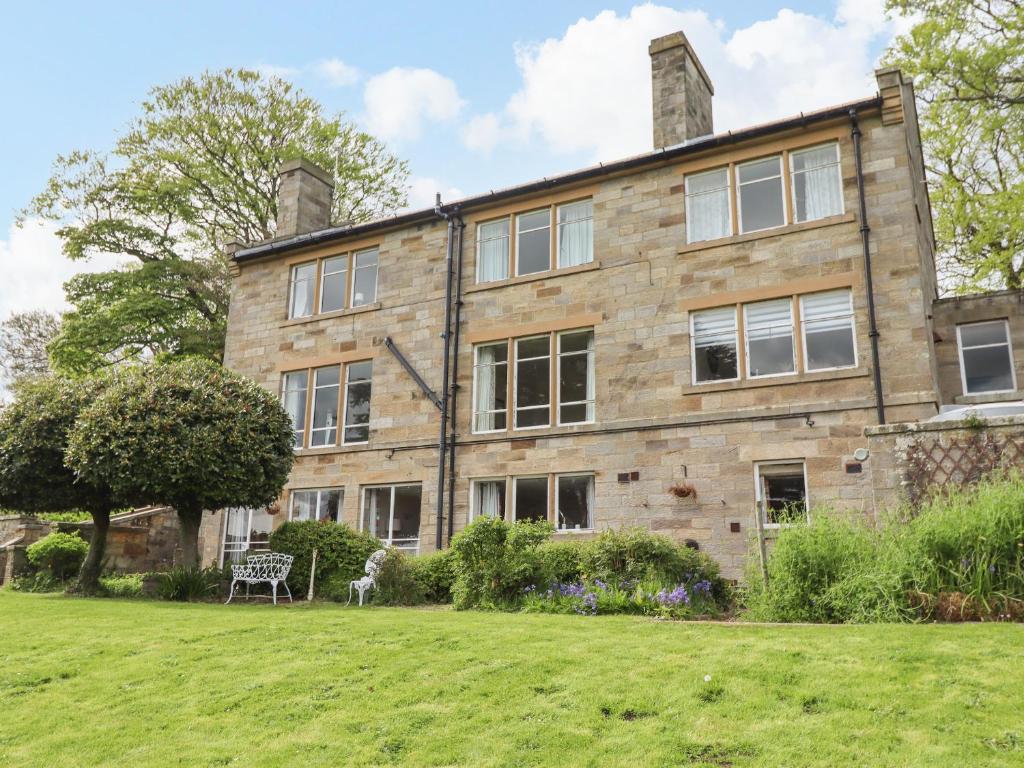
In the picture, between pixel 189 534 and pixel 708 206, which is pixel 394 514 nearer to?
pixel 189 534

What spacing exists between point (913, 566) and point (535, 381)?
32.2 feet

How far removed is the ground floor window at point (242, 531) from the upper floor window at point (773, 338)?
35.1 feet

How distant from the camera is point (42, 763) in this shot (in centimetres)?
616

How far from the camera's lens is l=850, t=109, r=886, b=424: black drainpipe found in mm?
14206

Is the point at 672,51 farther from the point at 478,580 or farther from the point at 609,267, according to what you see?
the point at 478,580

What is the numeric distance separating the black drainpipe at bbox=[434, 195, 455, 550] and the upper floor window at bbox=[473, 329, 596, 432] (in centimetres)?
63

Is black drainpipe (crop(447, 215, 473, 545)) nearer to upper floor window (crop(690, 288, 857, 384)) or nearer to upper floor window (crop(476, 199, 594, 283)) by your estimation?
upper floor window (crop(476, 199, 594, 283))

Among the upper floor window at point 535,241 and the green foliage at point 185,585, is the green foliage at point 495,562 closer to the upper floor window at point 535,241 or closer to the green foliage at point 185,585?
the green foliage at point 185,585

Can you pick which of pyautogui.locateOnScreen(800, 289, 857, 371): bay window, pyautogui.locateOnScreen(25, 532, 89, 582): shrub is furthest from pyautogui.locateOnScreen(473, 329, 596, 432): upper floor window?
pyautogui.locateOnScreen(25, 532, 89, 582): shrub

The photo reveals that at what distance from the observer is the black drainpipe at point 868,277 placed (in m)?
14.2

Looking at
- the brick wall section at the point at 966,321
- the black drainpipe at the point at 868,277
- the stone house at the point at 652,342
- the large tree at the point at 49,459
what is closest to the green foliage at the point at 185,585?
the large tree at the point at 49,459

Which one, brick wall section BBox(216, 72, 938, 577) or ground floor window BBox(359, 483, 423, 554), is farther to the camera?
ground floor window BBox(359, 483, 423, 554)

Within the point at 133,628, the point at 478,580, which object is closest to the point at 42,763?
the point at 133,628

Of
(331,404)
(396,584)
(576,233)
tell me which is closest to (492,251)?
(576,233)
